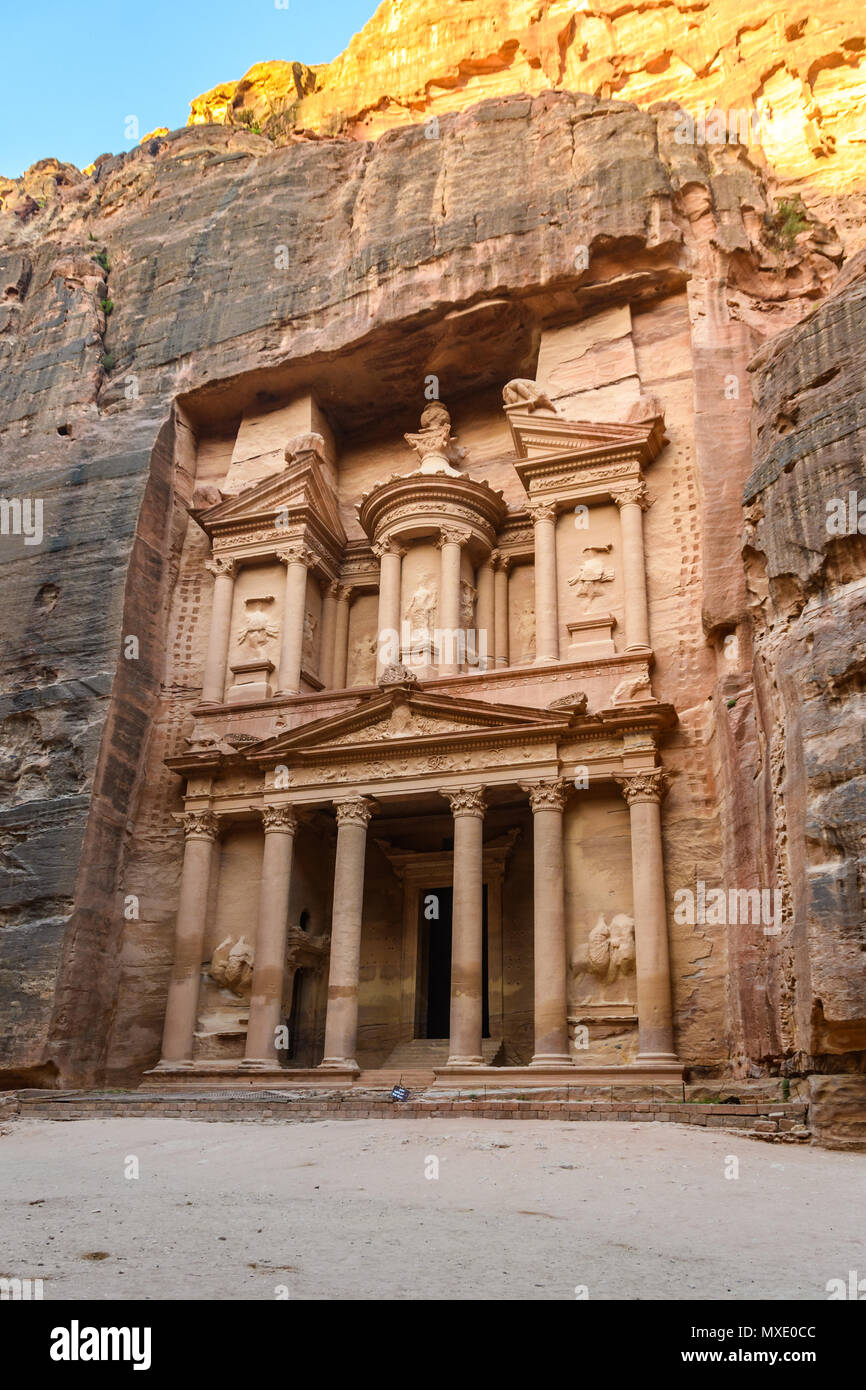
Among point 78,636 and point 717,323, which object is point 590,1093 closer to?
point 78,636

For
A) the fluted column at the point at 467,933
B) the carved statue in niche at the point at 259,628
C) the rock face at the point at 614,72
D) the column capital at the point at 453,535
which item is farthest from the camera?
the rock face at the point at 614,72

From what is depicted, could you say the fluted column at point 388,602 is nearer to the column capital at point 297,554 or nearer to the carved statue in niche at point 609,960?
the column capital at point 297,554

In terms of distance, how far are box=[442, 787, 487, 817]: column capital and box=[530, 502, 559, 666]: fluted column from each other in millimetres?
3058

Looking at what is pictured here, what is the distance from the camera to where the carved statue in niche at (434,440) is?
85.1 ft

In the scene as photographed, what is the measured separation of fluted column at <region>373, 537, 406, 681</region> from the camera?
23.9 meters

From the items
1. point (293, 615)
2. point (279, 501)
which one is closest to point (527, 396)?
point (279, 501)

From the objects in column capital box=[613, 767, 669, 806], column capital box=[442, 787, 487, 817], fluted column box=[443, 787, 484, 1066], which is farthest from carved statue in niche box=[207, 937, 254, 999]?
column capital box=[613, 767, 669, 806]

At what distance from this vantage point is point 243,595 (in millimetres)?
25875

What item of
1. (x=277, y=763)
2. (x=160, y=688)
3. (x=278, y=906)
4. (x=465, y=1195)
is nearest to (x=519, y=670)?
(x=277, y=763)

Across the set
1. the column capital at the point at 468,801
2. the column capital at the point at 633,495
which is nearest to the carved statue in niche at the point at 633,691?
the column capital at the point at 468,801

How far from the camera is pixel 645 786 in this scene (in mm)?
19453

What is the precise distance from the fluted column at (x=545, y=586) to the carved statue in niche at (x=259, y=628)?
621 centimetres

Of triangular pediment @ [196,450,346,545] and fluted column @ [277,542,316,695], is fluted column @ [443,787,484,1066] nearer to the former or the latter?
fluted column @ [277,542,316,695]

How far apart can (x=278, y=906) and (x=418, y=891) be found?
11.9ft
